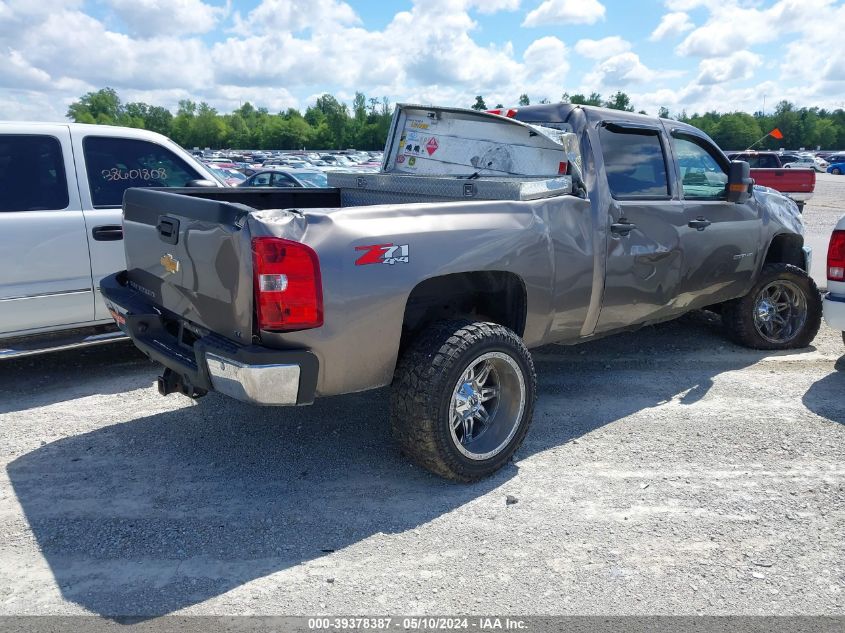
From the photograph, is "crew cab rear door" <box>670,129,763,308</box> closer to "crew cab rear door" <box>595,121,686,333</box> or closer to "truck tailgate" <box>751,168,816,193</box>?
"crew cab rear door" <box>595,121,686,333</box>

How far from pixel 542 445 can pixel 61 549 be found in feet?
8.62

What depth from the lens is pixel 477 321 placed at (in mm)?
3982

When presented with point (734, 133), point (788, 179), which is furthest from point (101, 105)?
point (788, 179)

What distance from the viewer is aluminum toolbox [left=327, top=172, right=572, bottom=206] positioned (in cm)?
422

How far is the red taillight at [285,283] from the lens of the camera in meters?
3.24

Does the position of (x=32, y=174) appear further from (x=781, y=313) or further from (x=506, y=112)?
(x=781, y=313)

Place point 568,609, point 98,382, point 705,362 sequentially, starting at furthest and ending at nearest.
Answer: point 705,362 < point 98,382 < point 568,609

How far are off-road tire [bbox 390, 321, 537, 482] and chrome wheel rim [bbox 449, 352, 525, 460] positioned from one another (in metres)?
0.06

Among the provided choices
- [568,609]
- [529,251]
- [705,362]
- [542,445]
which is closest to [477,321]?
[529,251]

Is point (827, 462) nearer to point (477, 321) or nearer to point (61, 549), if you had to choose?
point (477, 321)

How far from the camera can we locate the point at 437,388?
3674mm

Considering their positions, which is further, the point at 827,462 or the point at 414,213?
the point at 827,462

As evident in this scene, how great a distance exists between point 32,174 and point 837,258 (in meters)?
5.91

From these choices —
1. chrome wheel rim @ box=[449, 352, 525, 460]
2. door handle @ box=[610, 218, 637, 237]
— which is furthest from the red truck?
chrome wheel rim @ box=[449, 352, 525, 460]
